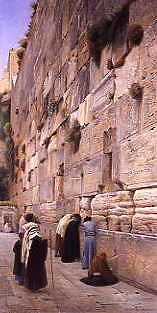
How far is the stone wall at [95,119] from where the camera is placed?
6414 millimetres

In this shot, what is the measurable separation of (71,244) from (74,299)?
3.65m

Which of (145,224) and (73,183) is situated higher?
(73,183)

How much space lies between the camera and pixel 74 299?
17.6ft

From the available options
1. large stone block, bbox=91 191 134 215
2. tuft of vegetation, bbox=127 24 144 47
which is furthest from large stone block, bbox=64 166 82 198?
tuft of vegetation, bbox=127 24 144 47

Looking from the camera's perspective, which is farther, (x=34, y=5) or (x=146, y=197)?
(x=34, y=5)

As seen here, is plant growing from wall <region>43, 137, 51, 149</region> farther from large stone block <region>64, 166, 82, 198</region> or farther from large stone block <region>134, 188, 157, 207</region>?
large stone block <region>134, 188, 157, 207</region>

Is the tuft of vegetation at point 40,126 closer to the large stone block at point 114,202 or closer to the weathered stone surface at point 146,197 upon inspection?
the large stone block at point 114,202

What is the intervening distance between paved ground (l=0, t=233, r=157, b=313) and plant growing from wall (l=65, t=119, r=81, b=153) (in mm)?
3670

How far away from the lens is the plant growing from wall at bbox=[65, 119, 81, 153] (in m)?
9.82

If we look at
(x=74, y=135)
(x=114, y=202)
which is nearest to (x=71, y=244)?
(x=114, y=202)

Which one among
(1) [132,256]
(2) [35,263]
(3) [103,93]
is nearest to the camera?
(2) [35,263]

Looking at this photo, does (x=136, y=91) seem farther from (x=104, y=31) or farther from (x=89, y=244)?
(x=89, y=244)

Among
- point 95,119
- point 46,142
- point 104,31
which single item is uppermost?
point 104,31

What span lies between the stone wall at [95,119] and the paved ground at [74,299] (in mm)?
445
